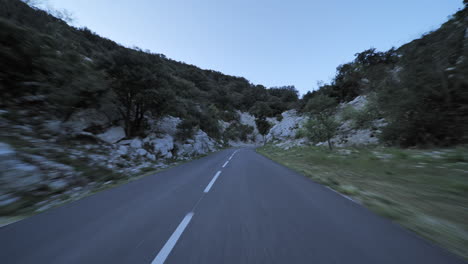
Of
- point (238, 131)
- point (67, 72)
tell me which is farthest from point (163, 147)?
point (238, 131)

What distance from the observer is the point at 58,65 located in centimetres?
729

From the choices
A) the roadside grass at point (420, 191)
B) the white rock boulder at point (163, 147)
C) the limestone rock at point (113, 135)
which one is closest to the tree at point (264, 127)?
the white rock boulder at point (163, 147)

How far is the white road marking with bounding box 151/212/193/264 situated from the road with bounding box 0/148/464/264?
12mm

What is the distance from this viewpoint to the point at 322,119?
13961mm

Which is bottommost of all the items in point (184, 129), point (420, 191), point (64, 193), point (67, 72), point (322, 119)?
point (64, 193)

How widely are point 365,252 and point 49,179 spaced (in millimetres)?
7864

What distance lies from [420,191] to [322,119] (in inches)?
451

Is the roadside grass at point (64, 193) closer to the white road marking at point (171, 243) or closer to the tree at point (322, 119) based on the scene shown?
the white road marking at point (171, 243)

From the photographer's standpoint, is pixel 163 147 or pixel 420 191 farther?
pixel 163 147

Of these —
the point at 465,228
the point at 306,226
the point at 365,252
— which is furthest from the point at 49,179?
the point at 465,228

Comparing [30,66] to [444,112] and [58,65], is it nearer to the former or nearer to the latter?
[58,65]

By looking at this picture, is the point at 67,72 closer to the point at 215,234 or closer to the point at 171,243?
the point at 171,243

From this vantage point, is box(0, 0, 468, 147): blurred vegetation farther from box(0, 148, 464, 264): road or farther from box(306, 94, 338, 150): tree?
box(0, 148, 464, 264): road

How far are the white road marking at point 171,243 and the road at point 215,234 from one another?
1 cm
